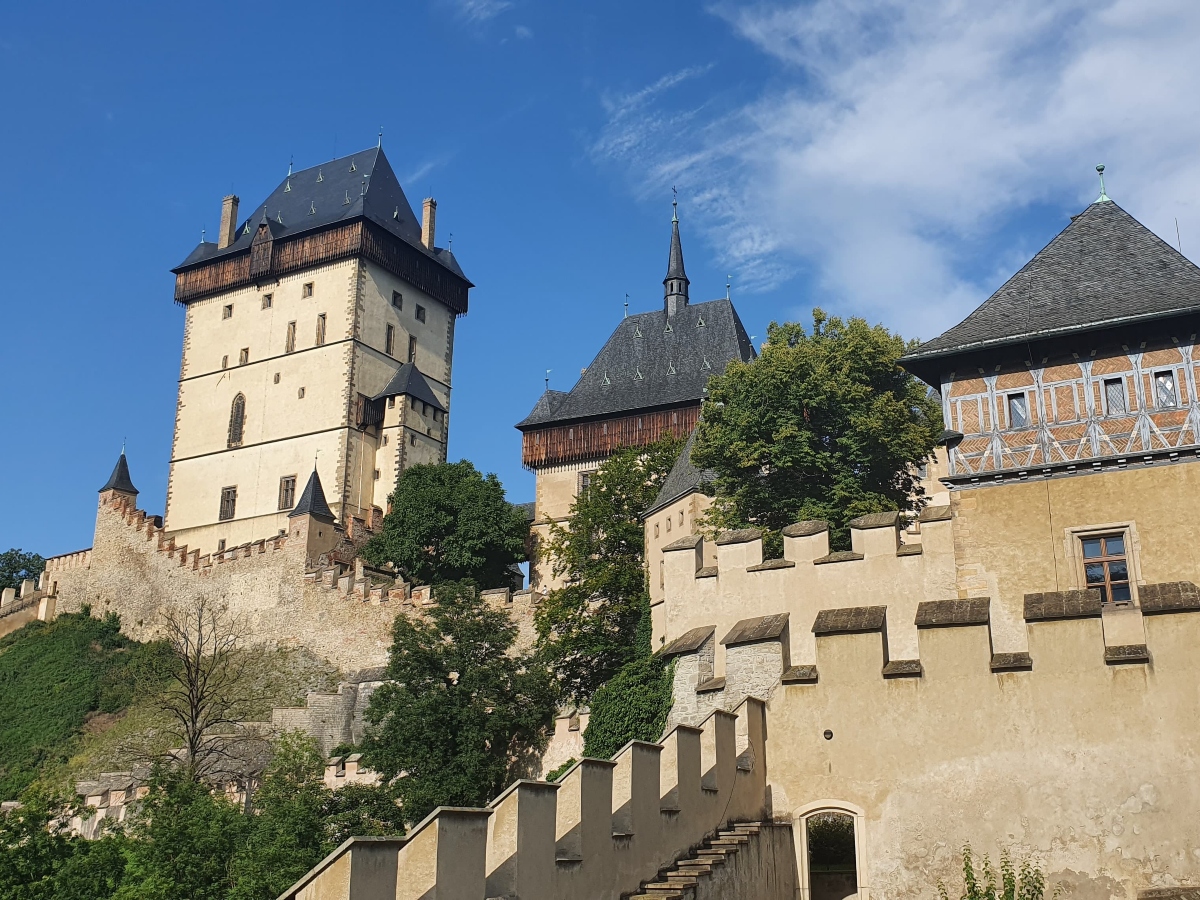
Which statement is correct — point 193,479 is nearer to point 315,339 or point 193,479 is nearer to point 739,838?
point 315,339

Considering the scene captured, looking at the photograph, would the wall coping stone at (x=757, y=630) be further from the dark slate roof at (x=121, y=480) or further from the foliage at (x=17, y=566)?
the foliage at (x=17, y=566)

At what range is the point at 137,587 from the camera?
45.2 metres

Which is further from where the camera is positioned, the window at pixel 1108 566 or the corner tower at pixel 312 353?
the corner tower at pixel 312 353

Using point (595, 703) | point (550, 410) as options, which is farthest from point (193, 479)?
point (595, 703)

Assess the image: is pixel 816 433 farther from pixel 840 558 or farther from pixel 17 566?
pixel 17 566

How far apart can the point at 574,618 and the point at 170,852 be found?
592 inches

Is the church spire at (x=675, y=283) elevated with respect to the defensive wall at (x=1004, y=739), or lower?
elevated

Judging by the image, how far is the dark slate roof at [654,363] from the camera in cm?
4478

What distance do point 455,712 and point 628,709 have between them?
5.39m

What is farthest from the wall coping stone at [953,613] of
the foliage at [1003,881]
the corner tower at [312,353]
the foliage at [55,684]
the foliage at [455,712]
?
the corner tower at [312,353]

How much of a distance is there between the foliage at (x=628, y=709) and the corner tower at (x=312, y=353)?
28155 mm

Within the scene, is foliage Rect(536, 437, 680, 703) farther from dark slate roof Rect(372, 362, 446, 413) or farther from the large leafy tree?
the large leafy tree

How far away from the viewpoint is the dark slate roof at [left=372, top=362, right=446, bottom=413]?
51.5 m

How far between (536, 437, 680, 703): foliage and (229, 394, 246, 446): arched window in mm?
19302
